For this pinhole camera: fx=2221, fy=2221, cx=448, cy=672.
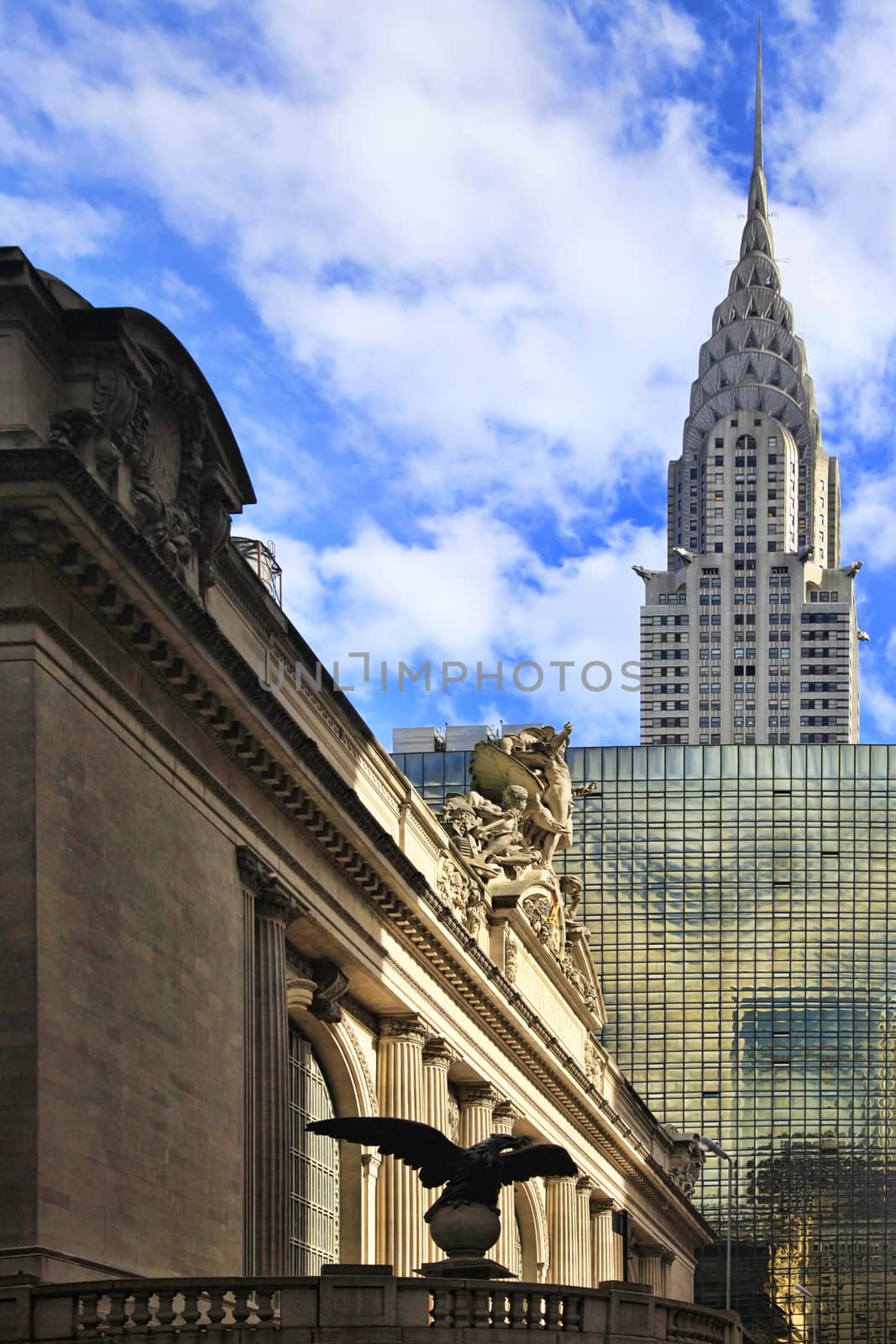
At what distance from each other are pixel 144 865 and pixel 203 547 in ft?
21.4

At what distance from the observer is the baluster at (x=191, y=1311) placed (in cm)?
2873

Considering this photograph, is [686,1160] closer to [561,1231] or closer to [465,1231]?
[561,1231]

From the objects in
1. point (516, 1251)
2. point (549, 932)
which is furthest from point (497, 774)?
point (516, 1251)

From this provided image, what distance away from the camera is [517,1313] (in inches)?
1203

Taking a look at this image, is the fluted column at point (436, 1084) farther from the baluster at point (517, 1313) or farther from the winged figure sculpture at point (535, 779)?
the baluster at point (517, 1313)

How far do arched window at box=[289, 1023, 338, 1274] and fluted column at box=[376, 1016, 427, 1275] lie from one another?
1584mm

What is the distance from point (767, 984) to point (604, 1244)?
52462mm

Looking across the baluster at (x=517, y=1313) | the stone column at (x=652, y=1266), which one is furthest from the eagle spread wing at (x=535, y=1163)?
the stone column at (x=652, y=1266)

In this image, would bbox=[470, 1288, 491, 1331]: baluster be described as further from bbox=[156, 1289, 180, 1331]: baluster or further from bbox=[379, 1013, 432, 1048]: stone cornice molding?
Result: bbox=[379, 1013, 432, 1048]: stone cornice molding

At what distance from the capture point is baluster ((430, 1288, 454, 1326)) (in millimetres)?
29891

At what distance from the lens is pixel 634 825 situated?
472ft

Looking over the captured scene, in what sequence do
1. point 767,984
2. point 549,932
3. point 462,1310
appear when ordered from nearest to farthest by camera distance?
point 462,1310 → point 549,932 → point 767,984

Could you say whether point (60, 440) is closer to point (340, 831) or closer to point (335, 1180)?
point (340, 831)

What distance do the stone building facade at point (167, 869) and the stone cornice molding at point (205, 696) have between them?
67 mm
